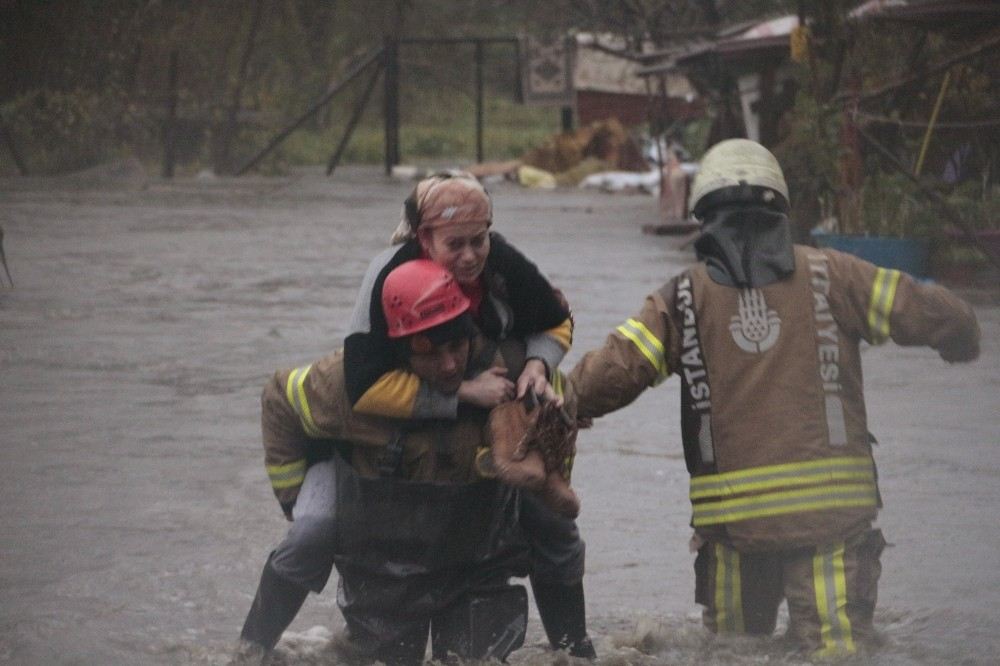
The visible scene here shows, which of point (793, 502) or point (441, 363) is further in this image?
point (793, 502)

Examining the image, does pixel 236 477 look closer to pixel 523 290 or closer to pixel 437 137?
pixel 523 290

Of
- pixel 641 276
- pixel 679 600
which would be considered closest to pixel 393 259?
pixel 679 600

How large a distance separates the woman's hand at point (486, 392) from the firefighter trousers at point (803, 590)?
2.43 ft

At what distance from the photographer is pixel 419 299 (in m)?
4.14

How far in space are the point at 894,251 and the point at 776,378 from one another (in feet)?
28.3

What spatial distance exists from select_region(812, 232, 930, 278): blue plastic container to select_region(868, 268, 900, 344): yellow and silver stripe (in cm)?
838

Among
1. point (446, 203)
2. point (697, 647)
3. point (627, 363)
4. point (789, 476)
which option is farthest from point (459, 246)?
point (697, 647)

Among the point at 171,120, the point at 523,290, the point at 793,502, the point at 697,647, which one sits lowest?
the point at 171,120

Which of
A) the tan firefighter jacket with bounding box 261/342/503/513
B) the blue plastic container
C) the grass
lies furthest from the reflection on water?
the grass

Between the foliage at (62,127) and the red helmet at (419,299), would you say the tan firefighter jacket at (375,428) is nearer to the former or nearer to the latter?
the red helmet at (419,299)

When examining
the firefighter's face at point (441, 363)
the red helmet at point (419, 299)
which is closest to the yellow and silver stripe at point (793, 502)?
the firefighter's face at point (441, 363)

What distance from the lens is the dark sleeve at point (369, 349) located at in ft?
13.8

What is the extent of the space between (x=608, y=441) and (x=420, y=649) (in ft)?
11.7

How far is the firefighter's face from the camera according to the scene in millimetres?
4227
